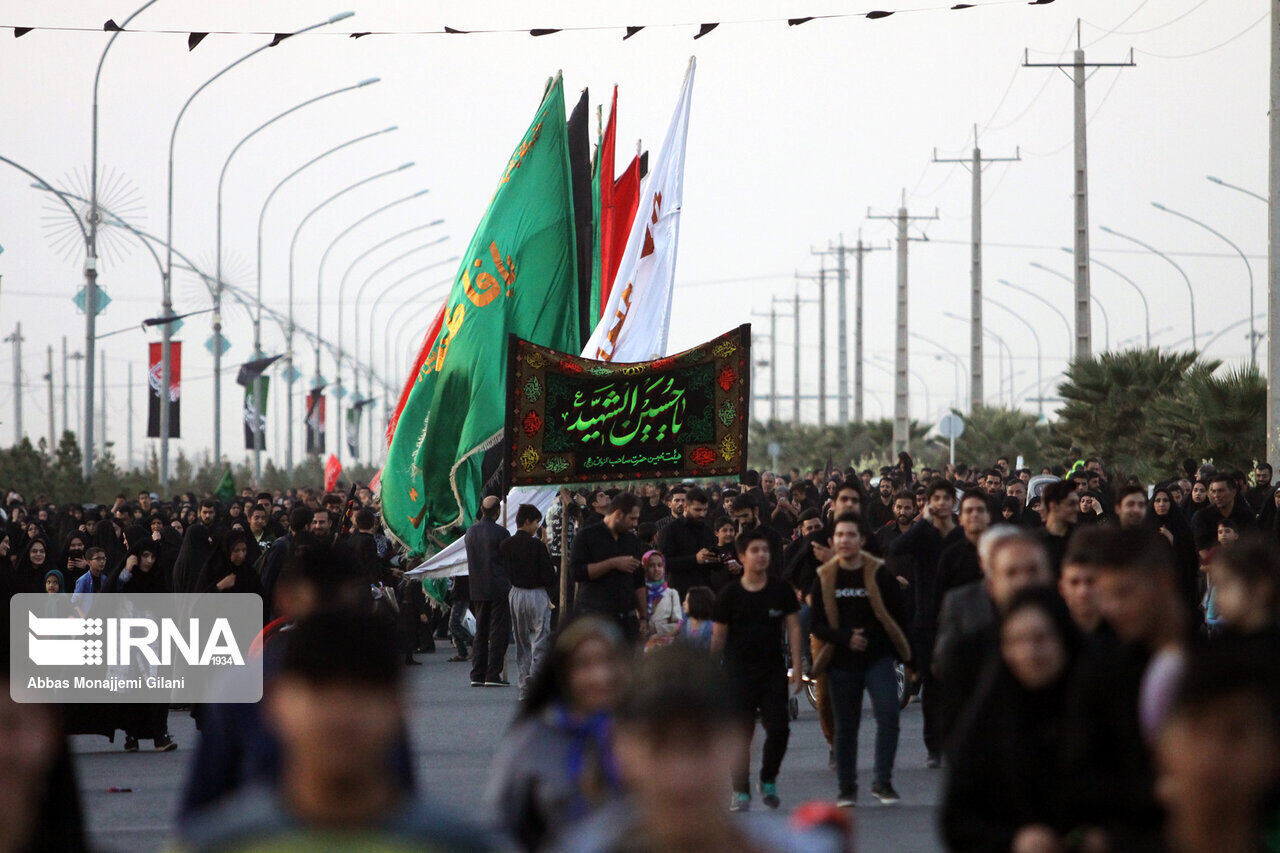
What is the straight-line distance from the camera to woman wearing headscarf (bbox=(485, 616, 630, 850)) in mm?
4520

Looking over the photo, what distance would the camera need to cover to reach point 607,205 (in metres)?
27.4

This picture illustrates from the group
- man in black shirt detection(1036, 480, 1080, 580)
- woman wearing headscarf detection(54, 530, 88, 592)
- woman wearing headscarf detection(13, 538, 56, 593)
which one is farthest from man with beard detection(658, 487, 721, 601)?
woman wearing headscarf detection(54, 530, 88, 592)

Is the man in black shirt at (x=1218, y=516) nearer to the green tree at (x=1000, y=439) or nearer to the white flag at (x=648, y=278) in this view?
the white flag at (x=648, y=278)

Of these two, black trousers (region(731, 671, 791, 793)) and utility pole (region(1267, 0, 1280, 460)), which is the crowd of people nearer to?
black trousers (region(731, 671, 791, 793))

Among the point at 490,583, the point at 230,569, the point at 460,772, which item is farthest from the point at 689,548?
the point at 490,583

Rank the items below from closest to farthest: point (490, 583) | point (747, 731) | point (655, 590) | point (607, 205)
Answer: point (747, 731)
point (655, 590)
point (490, 583)
point (607, 205)

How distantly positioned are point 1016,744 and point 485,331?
16800 mm

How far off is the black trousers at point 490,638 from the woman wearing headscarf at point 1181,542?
5.43 metres

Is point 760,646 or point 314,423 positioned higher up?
point 314,423

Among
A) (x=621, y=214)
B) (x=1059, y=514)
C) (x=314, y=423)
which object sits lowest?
(x=1059, y=514)

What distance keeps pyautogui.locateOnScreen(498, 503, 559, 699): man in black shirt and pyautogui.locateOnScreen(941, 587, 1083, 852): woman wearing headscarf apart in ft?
33.3

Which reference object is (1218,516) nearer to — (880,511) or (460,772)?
(880,511)

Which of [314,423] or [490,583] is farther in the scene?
[314,423]

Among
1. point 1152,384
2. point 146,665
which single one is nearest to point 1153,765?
point 146,665
